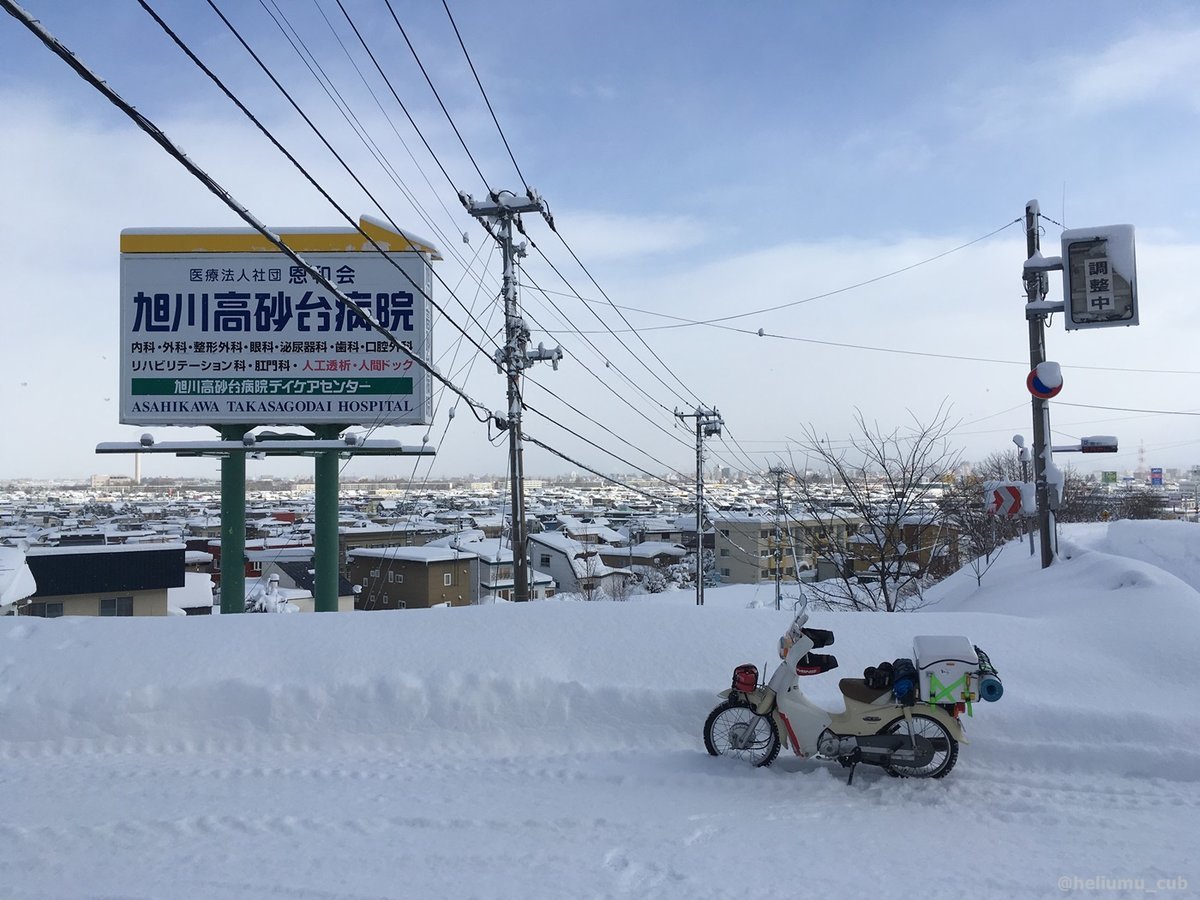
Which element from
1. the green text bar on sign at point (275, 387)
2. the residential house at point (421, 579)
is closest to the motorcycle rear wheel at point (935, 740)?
the green text bar on sign at point (275, 387)

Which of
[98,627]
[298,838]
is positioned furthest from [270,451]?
[298,838]

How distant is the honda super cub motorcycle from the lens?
5.30 metres

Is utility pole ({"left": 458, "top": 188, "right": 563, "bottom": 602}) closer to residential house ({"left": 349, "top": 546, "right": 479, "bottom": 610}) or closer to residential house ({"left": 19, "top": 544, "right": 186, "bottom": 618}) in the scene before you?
residential house ({"left": 19, "top": 544, "right": 186, "bottom": 618})

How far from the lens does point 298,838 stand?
4.64 metres

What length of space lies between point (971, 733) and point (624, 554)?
60503 mm

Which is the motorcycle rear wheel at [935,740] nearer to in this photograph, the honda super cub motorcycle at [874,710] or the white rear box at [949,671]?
the honda super cub motorcycle at [874,710]

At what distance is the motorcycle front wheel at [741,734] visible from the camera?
18.6ft

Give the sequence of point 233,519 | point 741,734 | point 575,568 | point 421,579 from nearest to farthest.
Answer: point 741,734 → point 233,519 → point 421,579 → point 575,568

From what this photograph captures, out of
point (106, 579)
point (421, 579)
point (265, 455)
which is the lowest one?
point (421, 579)

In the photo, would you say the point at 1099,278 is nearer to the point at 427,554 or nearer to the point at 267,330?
the point at 267,330

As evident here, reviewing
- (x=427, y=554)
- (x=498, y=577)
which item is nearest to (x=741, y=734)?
(x=427, y=554)

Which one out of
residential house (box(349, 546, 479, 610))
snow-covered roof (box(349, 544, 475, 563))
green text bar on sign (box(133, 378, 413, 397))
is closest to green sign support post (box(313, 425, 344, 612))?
green text bar on sign (box(133, 378, 413, 397))

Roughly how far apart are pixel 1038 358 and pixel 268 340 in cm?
1137

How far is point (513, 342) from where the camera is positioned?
13.8 meters
